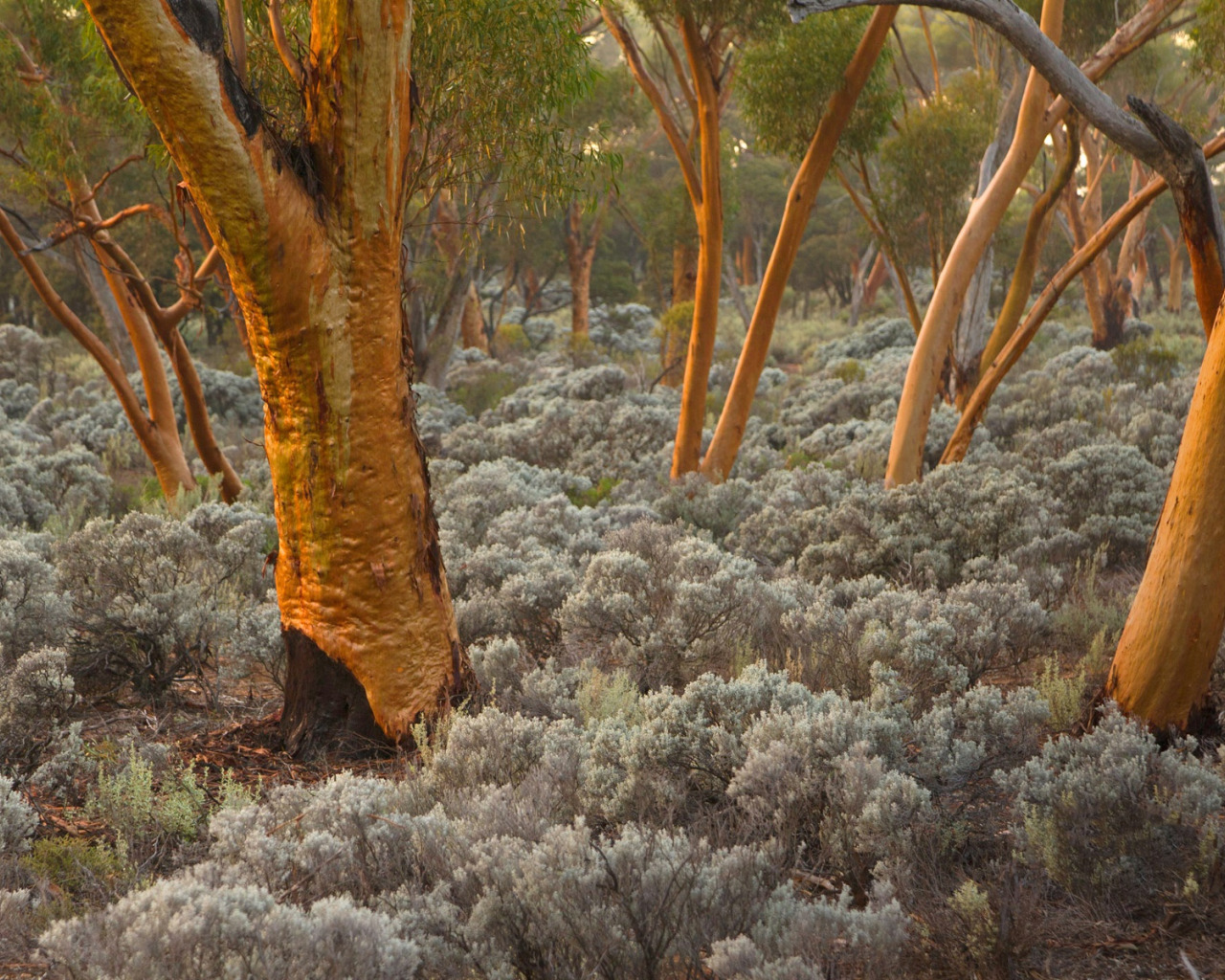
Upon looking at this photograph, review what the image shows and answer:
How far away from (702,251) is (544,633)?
5.37 m

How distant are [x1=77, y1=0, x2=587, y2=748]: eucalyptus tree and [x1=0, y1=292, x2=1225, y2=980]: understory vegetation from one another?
0.40 metres

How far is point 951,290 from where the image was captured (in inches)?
358

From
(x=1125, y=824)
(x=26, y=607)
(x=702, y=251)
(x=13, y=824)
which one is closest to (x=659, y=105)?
(x=702, y=251)

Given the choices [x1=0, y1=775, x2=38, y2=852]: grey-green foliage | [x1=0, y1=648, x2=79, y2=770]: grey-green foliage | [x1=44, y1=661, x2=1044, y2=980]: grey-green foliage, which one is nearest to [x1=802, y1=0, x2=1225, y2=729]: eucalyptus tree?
[x1=44, y1=661, x2=1044, y2=980]: grey-green foliage

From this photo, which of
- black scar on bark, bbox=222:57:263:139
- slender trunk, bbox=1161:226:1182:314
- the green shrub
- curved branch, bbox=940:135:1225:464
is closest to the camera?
black scar on bark, bbox=222:57:263:139

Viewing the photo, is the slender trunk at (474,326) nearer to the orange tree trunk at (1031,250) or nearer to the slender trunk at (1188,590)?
the orange tree trunk at (1031,250)

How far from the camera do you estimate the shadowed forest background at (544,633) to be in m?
2.73

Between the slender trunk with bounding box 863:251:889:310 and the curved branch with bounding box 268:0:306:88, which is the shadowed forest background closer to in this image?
the curved branch with bounding box 268:0:306:88

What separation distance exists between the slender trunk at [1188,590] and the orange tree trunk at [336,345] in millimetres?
2993

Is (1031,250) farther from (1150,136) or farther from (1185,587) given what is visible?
(1185,587)

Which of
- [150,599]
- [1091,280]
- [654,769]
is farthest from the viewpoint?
[1091,280]

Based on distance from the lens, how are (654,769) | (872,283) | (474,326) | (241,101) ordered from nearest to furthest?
1. (654,769)
2. (241,101)
3. (474,326)
4. (872,283)

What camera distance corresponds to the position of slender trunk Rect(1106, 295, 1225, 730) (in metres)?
3.87

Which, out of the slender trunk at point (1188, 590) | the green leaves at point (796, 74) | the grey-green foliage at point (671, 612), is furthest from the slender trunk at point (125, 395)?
the slender trunk at point (1188, 590)
